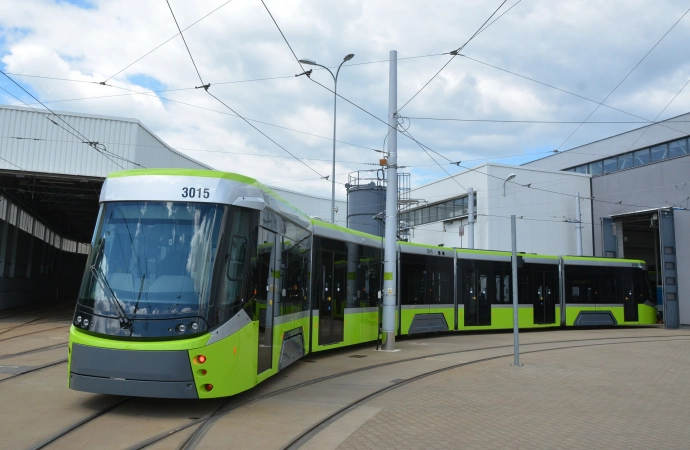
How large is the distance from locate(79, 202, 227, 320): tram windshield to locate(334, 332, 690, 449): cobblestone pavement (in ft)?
8.62

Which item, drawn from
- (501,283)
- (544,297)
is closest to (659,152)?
(544,297)

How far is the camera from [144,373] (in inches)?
274

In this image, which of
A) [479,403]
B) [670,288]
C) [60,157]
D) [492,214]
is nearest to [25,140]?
[60,157]

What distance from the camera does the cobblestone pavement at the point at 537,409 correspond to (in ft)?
22.0

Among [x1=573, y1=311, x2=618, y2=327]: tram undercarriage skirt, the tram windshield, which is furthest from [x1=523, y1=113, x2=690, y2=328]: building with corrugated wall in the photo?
the tram windshield

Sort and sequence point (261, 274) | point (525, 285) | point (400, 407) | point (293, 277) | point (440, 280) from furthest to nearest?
point (525, 285) < point (440, 280) < point (293, 277) < point (261, 274) < point (400, 407)

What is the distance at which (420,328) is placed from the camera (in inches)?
727

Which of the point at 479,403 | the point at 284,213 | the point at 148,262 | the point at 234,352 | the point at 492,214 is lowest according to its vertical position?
the point at 479,403

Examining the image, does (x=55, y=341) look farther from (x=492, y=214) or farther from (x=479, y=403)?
(x=492, y=214)

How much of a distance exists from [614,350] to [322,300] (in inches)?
348

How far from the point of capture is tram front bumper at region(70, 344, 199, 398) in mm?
6965

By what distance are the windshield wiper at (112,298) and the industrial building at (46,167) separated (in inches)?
587

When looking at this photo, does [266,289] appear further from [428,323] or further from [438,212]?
[438,212]

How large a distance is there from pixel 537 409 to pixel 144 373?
534 cm
